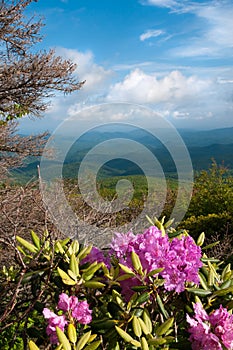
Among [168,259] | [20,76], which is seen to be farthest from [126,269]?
[20,76]

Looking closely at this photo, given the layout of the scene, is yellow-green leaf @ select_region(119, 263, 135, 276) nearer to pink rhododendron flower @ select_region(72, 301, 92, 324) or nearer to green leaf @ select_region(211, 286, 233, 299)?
pink rhododendron flower @ select_region(72, 301, 92, 324)

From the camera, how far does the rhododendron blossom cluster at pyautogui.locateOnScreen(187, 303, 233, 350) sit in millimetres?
1285

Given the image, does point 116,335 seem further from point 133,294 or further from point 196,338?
point 196,338

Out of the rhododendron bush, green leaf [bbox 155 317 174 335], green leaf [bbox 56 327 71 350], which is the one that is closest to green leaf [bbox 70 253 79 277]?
the rhododendron bush

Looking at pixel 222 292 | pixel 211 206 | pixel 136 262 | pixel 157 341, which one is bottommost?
pixel 211 206

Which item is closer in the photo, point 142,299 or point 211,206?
point 142,299

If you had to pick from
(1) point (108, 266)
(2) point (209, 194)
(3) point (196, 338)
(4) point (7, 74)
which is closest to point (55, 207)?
(4) point (7, 74)

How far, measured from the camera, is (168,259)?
144 centimetres

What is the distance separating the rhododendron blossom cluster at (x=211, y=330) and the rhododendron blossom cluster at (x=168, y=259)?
0.12 meters

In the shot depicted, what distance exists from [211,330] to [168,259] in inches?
11.1

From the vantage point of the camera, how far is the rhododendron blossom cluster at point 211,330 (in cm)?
129

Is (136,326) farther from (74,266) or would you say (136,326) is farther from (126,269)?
(74,266)

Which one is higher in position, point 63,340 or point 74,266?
point 74,266

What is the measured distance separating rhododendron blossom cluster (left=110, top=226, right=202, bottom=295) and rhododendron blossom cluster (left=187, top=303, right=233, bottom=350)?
12cm
